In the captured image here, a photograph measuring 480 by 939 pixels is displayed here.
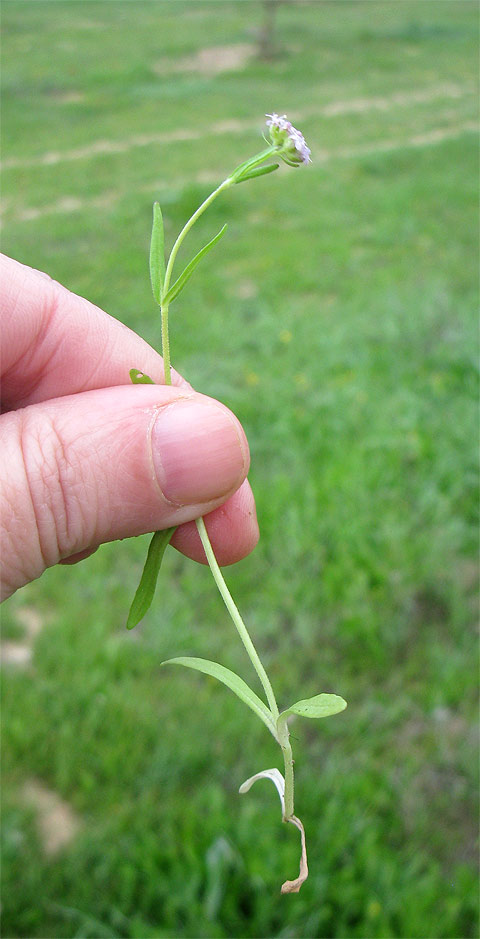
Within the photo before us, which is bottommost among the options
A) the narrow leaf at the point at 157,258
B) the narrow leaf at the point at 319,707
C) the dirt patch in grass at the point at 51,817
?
the dirt patch in grass at the point at 51,817

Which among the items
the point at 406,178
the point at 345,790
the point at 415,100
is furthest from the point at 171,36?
the point at 345,790

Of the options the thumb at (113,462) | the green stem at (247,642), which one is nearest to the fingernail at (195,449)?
the thumb at (113,462)

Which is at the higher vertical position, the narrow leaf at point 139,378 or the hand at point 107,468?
the narrow leaf at point 139,378

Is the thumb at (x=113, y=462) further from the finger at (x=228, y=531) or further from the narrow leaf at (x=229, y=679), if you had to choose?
the narrow leaf at (x=229, y=679)

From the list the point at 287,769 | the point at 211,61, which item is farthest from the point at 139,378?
the point at 211,61

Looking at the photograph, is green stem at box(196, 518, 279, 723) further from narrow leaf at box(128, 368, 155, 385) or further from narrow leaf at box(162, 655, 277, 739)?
narrow leaf at box(128, 368, 155, 385)

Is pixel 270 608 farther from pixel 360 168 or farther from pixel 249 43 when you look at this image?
pixel 249 43

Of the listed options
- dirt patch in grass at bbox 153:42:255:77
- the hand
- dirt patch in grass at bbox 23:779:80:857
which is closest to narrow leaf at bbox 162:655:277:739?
the hand
